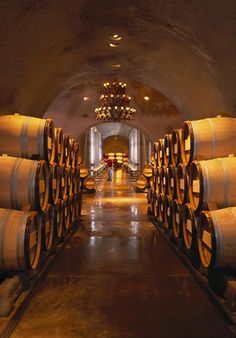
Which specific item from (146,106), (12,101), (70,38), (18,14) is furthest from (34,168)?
(146,106)

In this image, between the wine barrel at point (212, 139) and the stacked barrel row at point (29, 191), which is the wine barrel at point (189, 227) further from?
the stacked barrel row at point (29, 191)

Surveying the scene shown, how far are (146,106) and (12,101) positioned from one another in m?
8.97

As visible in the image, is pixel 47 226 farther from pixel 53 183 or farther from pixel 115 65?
pixel 115 65

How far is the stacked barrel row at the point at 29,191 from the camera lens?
11.0ft

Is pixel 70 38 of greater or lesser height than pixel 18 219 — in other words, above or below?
above

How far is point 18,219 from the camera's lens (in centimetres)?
344

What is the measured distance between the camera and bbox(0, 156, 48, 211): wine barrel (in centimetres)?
381

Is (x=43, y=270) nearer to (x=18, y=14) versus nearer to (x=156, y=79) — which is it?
(x=18, y=14)

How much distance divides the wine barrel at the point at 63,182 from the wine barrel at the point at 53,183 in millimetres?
165

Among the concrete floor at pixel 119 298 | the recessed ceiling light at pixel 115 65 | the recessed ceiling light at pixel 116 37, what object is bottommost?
the concrete floor at pixel 119 298

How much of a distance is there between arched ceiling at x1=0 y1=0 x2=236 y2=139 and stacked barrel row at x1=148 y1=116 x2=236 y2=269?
1.09m

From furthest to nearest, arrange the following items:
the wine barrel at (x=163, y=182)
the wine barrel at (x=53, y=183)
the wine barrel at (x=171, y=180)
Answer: the wine barrel at (x=163, y=182) < the wine barrel at (x=171, y=180) < the wine barrel at (x=53, y=183)

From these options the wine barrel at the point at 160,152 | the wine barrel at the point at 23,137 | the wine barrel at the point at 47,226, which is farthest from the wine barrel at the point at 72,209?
the wine barrel at the point at 23,137

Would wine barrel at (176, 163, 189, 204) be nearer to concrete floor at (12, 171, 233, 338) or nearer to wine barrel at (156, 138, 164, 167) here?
concrete floor at (12, 171, 233, 338)
